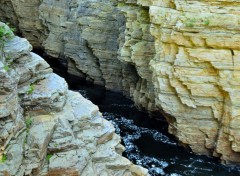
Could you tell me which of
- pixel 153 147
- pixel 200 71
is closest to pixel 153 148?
pixel 153 147

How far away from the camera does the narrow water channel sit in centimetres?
1766

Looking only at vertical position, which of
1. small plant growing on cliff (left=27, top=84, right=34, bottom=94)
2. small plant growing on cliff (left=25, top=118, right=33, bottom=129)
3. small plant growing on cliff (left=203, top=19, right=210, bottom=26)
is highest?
small plant growing on cliff (left=203, top=19, right=210, bottom=26)

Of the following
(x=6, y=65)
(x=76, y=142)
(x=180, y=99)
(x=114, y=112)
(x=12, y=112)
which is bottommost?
(x=114, y=112)

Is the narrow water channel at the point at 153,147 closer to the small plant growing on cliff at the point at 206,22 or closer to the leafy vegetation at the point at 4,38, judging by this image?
the small plant growing on cliff at the point at 206,22

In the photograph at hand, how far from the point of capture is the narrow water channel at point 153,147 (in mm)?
17656

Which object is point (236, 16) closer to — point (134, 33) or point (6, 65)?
point (134, 33)

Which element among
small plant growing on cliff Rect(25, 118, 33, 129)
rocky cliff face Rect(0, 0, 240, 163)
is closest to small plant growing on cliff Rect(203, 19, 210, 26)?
rocky cliff face Rect(0, 0, 240, 163)

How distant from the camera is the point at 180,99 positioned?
719 inches

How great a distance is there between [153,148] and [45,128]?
9.72m

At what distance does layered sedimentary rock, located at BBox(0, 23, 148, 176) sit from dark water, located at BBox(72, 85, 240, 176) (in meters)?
5.98

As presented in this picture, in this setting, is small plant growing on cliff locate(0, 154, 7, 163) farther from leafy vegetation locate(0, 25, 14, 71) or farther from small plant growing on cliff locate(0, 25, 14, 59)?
small plant growing on cliff locate(0, 25, 14, 59)

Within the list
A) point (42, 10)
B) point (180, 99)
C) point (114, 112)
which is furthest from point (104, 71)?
point (180, 99)

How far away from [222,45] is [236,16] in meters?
1.33

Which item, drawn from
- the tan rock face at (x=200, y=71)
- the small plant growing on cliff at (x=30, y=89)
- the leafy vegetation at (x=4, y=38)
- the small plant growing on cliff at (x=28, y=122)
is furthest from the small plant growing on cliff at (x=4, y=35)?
the tan rock face at (x=200, y=71)
